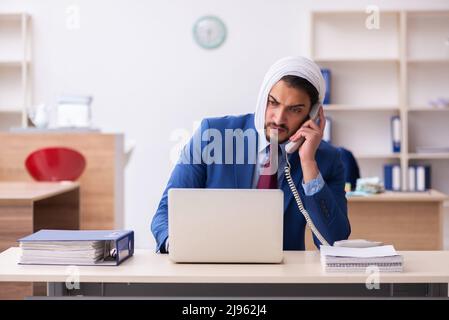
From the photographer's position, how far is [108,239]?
1.90m

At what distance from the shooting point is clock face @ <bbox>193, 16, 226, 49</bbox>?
6.71 meters

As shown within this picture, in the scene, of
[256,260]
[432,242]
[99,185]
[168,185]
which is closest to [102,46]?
[99,185]

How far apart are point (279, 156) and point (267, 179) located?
9cm

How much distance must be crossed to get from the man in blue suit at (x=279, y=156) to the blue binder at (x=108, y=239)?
0.50ft

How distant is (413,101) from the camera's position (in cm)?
667

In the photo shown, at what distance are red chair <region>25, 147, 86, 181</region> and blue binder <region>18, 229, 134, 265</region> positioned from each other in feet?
8.17

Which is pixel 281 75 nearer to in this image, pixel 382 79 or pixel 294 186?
pixel 294 186

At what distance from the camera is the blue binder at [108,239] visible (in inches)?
74.4

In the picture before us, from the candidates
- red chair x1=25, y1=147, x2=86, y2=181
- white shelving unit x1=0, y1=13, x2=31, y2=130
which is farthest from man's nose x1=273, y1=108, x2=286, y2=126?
white shelving unit x1=0, y1=13, x2=31, y2=130

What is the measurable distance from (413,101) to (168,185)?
4.75 m

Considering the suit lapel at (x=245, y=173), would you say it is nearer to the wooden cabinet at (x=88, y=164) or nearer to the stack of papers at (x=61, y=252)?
the stack of papers at (x=61, y=252)

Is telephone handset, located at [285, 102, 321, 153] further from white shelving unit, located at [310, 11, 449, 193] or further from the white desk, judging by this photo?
white shelving unit, located at [310, 11, 449, 193]

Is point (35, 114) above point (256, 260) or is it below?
above

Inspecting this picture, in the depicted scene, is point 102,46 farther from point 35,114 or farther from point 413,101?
point 413,101
